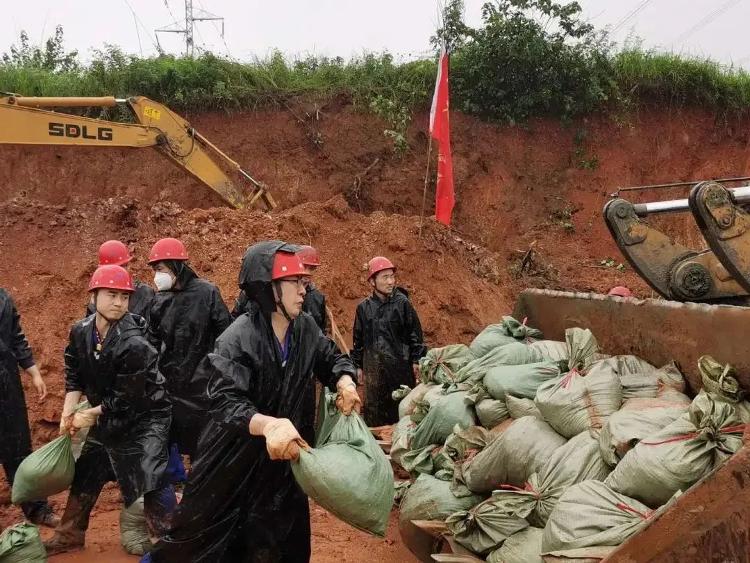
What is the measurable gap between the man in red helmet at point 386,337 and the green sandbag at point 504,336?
130 centimetres

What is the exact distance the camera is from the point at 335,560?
4.18m

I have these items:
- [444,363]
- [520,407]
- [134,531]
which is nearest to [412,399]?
[444,363]

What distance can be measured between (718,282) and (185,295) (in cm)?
349

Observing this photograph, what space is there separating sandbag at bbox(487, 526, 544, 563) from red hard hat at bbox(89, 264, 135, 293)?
2.32 m

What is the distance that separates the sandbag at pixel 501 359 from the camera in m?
4.27

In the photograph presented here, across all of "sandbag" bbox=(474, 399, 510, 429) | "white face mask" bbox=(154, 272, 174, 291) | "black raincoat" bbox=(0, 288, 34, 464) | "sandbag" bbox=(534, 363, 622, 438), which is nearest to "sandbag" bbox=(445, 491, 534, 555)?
"sandbag" bbox=(534, 363, 622, 438)

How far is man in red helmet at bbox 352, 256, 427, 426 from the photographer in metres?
6.20

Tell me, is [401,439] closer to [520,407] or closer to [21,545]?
[520,407]

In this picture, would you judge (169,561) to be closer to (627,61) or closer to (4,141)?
(4,141)

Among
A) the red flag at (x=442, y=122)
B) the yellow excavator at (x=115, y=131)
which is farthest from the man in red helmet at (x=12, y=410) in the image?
the red flag at (x=442, y=122)

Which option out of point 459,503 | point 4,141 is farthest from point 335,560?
point 4,141

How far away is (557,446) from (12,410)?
3.61 m

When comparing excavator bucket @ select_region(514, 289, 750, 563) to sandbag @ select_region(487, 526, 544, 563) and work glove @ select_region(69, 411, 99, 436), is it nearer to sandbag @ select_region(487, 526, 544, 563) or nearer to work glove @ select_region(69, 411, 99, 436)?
sandbag @ select_region(487, 526, 544, 563)

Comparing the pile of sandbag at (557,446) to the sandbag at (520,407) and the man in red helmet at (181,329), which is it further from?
the man in red helmet at (181,329)
